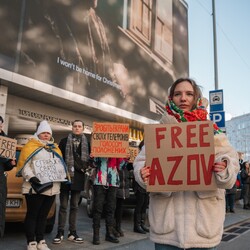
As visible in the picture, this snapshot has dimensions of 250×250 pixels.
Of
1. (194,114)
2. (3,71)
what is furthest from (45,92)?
(194,114)

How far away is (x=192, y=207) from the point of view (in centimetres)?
202

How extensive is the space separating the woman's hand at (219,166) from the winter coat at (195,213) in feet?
0.07

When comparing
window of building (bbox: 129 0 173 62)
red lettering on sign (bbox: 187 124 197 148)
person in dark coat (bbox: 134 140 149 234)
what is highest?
window of building (bbox: 129 0 173 62)

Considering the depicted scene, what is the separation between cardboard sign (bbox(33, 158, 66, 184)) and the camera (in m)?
4.62

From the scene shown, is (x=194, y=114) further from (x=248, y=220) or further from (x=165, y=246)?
(x=248, y=220)

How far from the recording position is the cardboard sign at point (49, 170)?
4621 mm

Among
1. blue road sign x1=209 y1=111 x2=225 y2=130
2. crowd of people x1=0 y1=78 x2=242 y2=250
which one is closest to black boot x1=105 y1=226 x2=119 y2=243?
crowd of people x1=0 y1=78 x2=242 y2=250

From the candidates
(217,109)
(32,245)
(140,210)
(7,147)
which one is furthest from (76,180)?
(217,109)

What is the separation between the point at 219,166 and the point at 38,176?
3188 millimetres

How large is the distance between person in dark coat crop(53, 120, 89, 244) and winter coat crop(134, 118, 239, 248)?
3.44 m

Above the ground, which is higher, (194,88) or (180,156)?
(194,88)

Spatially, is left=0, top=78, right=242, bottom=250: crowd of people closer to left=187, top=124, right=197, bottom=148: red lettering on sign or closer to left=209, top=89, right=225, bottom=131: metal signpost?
left=187, top=124, right=197, bottom=148: red lettering on sign

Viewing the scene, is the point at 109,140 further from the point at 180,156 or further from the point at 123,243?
the point at 180,156

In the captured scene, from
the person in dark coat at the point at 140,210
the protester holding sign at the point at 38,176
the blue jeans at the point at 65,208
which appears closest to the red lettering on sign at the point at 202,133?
the protester holding sign at the point at 38,176
